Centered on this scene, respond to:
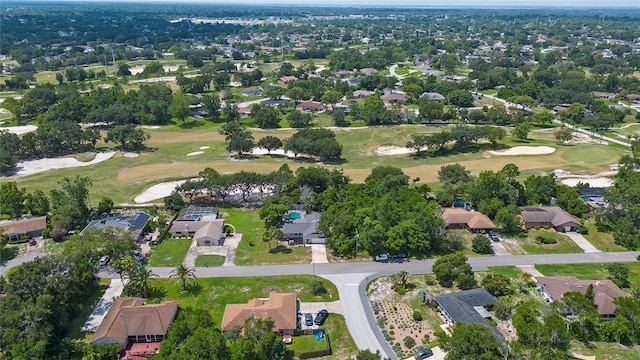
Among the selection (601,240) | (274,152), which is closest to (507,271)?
(601,240)

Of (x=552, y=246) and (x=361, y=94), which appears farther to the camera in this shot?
Answer: (x=361, y=94)

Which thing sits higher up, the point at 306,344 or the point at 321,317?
the point at 321,317

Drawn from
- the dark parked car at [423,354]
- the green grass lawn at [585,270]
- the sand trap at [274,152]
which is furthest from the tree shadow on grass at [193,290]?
the sand trap at [274,152]

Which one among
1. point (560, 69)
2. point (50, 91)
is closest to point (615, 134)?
point (560, 69)

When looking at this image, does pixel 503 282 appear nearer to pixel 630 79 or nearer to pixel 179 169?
pixel 179 169

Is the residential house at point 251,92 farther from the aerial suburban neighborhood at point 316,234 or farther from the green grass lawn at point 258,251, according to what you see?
the green grass lawn at point 258,251

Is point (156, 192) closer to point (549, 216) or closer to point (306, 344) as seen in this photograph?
point (306, 344)
